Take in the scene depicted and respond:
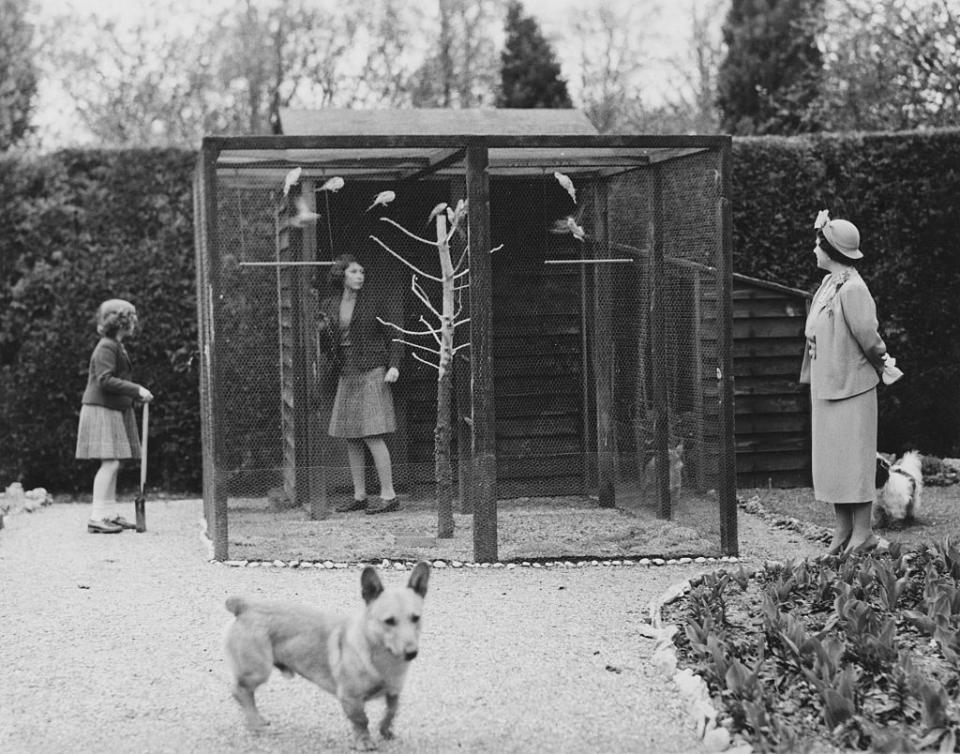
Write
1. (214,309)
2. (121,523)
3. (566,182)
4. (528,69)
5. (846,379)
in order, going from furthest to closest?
1. (528,69)
2. (121,523)
3. (566,182)
4. (214,309)
5. (846,379)

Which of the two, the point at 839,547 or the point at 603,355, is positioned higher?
the point at 603,355

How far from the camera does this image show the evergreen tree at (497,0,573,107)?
2392 cm

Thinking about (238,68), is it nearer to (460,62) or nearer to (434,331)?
(460,62)

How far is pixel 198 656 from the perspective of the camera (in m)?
6.11

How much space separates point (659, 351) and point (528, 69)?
1599 cm

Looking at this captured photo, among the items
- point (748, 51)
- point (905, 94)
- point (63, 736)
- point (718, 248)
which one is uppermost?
point (748, 51)

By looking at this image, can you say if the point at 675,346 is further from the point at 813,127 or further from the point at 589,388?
the point at 813,127

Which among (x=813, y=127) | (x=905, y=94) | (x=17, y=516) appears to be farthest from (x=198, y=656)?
(x=813, y=127)

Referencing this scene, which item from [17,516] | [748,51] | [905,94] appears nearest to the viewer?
[17,516]

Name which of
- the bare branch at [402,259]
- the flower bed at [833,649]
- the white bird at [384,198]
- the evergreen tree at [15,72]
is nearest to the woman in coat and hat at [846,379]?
the flower bed at [833,649]

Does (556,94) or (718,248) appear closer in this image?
(718,248)

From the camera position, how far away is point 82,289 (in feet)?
39.4

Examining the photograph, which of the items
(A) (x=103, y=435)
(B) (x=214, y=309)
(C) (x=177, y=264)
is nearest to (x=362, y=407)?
(B) (x=214, y=309)

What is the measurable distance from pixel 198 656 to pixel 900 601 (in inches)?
118
